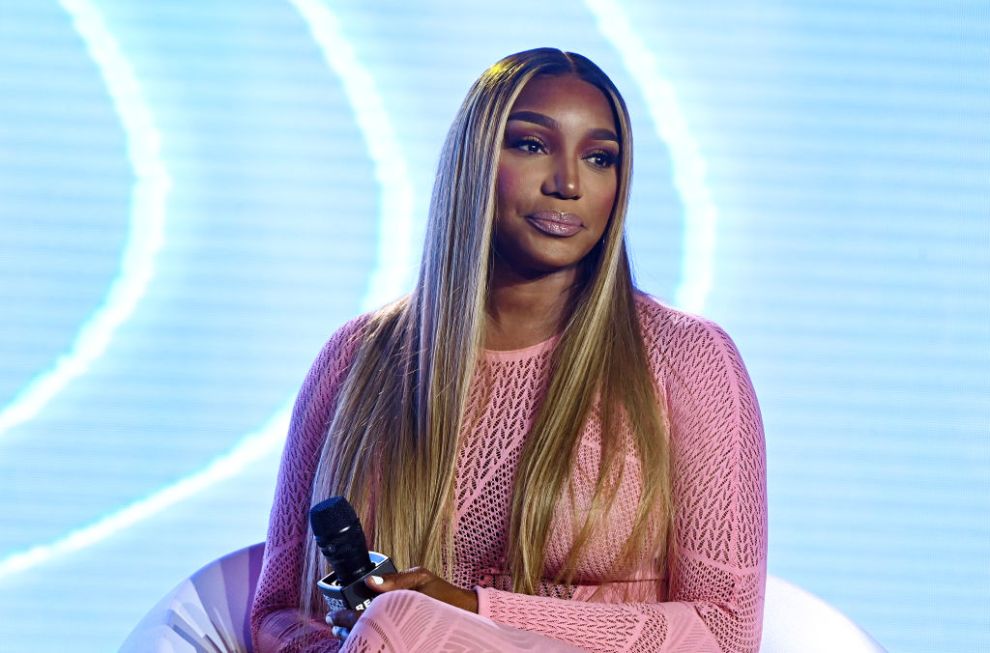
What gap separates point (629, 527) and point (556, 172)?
472 mm

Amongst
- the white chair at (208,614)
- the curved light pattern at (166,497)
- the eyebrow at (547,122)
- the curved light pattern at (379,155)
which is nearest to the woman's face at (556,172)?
the eyebrow at (547,122)

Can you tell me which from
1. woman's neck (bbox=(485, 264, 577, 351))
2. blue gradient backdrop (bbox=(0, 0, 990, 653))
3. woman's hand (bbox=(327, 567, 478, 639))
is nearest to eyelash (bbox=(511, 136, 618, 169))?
woman's neck (bbox=(485, 264, 577, 351))

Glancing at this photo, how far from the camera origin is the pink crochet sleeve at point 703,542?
151cm

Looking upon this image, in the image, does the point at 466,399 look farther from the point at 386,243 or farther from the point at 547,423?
the point at 386,243

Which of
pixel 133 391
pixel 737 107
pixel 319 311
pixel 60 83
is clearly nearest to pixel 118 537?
pixel 133 391

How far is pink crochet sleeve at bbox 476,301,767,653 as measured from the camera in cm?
151

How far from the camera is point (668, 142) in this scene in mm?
2430

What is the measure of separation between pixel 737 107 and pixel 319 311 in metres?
0.91

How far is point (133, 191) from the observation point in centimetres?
254

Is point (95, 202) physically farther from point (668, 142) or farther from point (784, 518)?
point (784, 518)

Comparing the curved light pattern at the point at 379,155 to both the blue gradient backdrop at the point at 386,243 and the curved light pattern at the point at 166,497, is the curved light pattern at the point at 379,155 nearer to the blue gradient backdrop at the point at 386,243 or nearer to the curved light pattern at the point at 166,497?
the blue gradient backdrop at the point at 386,243

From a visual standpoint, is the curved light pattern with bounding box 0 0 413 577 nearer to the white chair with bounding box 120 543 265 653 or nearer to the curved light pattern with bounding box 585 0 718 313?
the curved light pattern with bounding box 585 0 718 313

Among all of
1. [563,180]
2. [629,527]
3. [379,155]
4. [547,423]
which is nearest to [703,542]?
[629,527]

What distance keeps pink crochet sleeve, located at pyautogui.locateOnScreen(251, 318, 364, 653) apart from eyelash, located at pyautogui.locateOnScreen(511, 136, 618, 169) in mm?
409
